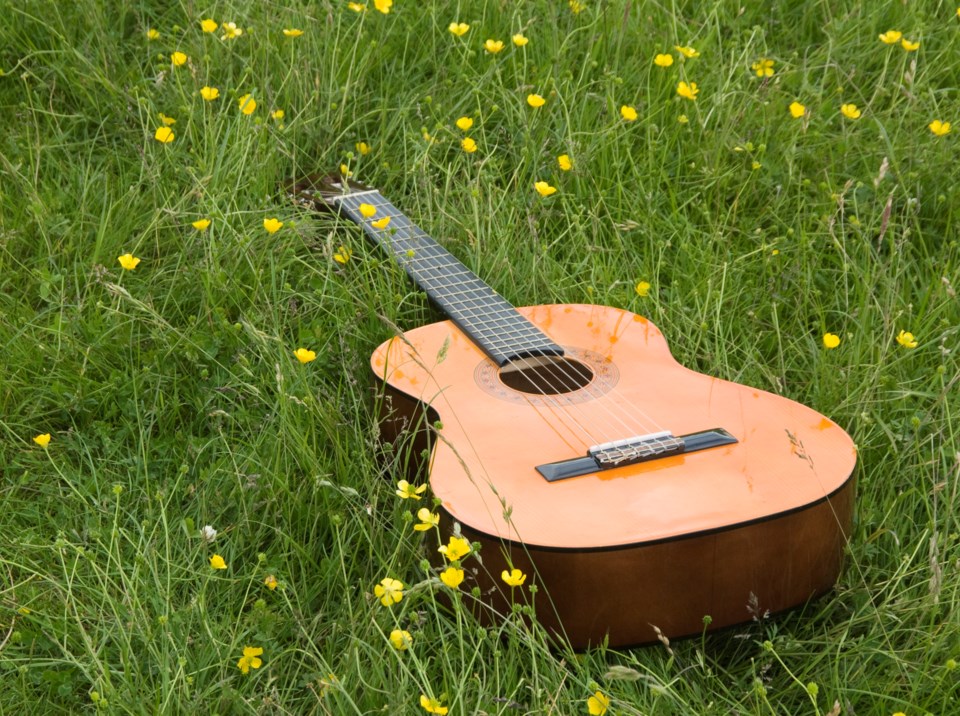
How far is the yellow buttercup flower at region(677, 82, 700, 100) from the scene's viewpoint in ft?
10.0

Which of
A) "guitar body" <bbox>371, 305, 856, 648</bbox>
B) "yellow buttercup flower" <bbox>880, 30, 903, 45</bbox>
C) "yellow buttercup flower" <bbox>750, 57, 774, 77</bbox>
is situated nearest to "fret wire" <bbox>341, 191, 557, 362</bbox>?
"guitar body" <bbox>371, 305, 856, 648</bbox>

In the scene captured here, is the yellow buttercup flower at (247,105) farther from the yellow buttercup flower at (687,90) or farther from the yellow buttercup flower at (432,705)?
the yellow buttercup flower at (432,705)

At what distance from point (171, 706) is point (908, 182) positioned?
2226mm

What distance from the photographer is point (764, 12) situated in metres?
3.64

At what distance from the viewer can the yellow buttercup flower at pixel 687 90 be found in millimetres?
3061

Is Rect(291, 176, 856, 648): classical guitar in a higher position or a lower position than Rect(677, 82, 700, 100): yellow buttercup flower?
lower

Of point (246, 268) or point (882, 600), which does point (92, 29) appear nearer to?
point (246, 268)

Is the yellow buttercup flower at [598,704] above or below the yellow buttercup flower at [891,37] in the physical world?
below

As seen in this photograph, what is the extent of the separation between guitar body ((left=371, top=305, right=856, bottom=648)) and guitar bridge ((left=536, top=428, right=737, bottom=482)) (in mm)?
12

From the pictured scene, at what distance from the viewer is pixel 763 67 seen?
3.25 m

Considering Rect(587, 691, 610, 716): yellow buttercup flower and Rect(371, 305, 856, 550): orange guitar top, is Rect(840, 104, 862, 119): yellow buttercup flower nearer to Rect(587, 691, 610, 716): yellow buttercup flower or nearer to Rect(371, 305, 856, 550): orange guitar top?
Rect(371, 305, 856, 550): orange guitar top

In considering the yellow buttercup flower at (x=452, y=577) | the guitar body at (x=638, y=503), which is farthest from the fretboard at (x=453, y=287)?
the yellow buttercup flower at (x=452, y=577)

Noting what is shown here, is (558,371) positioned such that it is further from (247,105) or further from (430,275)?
(247,105)

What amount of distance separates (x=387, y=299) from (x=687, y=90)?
1.07 m
